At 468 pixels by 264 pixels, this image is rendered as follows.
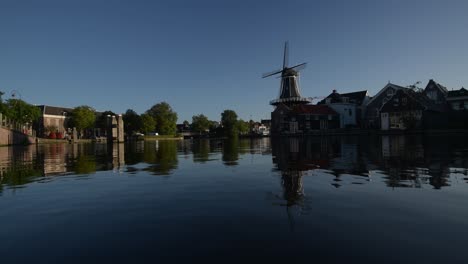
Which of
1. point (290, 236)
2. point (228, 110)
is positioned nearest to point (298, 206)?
point (290, 236)

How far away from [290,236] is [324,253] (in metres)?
0.83

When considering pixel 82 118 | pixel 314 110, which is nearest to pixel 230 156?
pixel 314 110

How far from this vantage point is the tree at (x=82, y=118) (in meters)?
108

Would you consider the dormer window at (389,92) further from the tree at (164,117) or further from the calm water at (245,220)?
the tree at (164,117)

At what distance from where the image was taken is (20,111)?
266 feet

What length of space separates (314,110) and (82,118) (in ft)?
251

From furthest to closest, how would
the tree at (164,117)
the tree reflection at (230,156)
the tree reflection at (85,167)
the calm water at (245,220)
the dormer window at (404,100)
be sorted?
the tree at (164,117) < the dormer window at (404,100) < the tree reflection at (230,156) < the tree reflection at (85,167) < the calm water at (245,220)

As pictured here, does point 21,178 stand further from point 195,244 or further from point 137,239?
point 195,244

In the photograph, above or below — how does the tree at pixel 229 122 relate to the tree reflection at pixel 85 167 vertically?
above

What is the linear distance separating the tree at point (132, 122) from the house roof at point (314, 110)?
6650 centimetres

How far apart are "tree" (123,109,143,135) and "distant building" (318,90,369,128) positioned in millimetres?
70555

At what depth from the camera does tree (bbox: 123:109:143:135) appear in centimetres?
12244

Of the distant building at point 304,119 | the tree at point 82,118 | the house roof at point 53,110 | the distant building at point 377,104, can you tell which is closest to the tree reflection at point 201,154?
the distant building at point 304,119

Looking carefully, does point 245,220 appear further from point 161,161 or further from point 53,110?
point 53,110
